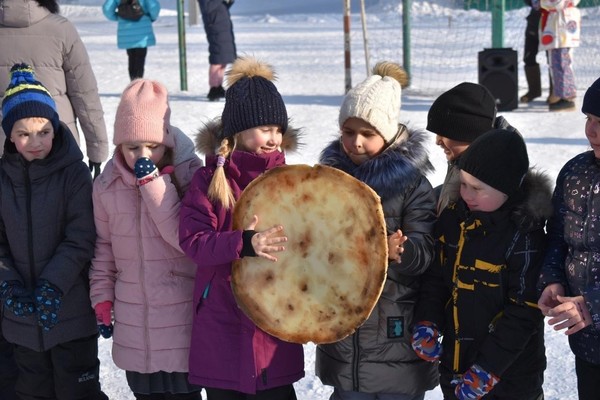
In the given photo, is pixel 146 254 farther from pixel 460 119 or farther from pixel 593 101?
pixel 593 101

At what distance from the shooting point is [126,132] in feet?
10.6

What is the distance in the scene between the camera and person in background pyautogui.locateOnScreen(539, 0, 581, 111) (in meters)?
9.38

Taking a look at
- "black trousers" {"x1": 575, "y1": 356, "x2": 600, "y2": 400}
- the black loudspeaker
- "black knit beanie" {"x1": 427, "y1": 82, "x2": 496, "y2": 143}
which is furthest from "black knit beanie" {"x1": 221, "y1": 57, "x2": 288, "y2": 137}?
the black loudspeaker

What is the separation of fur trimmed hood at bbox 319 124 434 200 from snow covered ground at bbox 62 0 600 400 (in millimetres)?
707

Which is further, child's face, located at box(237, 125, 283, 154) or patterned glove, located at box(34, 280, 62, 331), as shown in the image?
patterned glove, located at box(34, 280, 62, 331)

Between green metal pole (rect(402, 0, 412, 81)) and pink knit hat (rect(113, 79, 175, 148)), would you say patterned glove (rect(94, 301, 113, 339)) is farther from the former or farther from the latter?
green metal pole (rect(402, 0, 412, 81))

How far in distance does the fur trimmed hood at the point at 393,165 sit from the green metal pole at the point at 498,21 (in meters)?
7.99

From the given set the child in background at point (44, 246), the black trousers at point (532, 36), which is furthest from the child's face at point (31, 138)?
the black trousers at point (532, 36)

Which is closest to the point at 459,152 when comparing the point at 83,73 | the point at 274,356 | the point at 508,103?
the point at 274,356

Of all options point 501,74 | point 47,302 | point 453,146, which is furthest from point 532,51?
point 47,302

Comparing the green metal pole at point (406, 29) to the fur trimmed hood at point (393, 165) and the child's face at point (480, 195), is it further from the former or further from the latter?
the child's face at point (480, 195)

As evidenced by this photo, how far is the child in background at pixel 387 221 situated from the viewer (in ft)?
10.0

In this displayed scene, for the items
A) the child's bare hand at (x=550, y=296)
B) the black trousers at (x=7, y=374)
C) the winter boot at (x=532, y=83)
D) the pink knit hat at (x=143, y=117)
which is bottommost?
the black trousers at (x=7, y=374)

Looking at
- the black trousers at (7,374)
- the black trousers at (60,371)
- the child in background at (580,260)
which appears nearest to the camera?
the child in background at (580,260)
